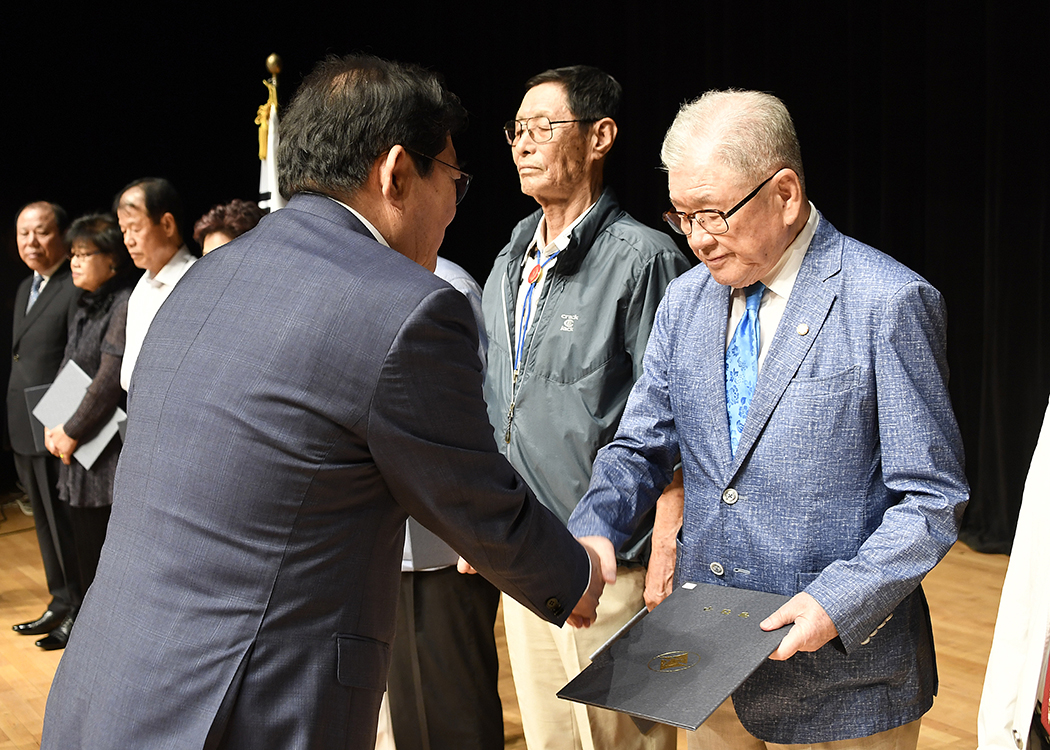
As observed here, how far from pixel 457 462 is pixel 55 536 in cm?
361

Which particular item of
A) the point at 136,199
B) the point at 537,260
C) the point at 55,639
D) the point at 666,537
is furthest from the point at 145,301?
the point at 666,537

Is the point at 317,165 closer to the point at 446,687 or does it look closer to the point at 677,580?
the point at 677,580

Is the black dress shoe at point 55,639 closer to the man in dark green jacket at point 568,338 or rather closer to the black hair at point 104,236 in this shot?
the black hair at point 104,236

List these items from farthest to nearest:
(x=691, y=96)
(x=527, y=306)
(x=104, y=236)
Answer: (x=691, y=96) < (x=104, y=236) < (x=527, y=306)

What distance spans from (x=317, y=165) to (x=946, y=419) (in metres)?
0.90

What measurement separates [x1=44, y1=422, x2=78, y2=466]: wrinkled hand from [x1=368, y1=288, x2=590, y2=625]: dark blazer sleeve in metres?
3.05

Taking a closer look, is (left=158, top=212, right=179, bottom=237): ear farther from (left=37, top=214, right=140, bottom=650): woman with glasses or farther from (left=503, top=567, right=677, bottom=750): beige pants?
(left=503, top=567, right=677, bottom=750): beige pants

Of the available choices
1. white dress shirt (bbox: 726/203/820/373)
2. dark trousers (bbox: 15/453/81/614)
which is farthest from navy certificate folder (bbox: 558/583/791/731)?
dark trousers (bbox: 15/453/81/614)

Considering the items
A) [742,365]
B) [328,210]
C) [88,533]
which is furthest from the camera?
[88,533]

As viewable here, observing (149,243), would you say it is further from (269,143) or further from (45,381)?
(45,381)

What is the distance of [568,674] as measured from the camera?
7.00 feet

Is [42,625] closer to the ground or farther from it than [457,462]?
closer to the ground

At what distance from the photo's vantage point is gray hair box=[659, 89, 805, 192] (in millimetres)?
1415

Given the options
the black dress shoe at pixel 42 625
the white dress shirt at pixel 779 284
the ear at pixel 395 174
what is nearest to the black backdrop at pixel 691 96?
the white dress shirt at pixel 779 284
